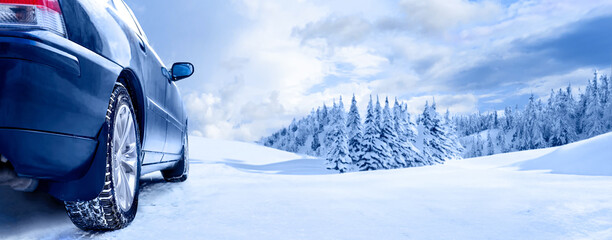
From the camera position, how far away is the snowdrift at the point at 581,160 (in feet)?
28.9

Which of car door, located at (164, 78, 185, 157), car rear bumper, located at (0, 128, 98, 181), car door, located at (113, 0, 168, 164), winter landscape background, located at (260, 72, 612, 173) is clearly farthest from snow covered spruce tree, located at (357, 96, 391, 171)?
car rear bumper, located at (0, 128, 98, 181)

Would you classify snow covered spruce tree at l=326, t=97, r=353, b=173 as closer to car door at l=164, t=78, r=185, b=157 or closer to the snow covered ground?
car door at l=164, t=78, r=185, b=157

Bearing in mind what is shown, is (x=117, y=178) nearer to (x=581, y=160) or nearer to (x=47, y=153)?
(x=47, y=153)

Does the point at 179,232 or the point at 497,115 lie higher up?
the point at 497,115

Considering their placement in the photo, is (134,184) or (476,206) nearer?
(134,184)

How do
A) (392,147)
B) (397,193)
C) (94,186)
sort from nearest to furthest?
(94,186)
(397,193)
(392,147)

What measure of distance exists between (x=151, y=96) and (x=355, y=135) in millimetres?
33075

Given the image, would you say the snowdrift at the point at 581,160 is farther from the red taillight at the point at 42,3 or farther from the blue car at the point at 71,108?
the red taillight at the point at 42,3

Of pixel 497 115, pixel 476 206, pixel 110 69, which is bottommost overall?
pixel 476 206

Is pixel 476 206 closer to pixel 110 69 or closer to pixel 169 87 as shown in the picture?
pixel 110 69

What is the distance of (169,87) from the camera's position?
4.07 meters

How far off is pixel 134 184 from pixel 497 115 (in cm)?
17820

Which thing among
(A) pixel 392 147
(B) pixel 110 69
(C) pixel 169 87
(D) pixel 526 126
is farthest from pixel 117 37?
(D) pixel 526 126

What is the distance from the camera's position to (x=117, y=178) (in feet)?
7.41
